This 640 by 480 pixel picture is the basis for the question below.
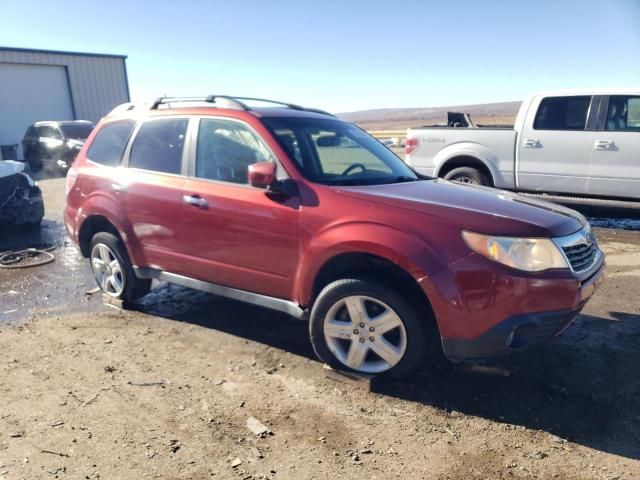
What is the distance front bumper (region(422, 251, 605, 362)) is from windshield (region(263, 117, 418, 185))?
115 cm

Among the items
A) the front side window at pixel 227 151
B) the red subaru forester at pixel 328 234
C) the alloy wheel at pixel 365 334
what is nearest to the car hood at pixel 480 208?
the red subaru forester at pixel 328 234

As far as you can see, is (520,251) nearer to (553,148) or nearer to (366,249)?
(366,249)

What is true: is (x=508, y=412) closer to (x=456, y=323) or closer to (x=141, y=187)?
(x=456, y=323)

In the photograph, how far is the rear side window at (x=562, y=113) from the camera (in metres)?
7.80

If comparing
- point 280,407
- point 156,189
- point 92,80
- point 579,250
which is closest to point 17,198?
point 156,189

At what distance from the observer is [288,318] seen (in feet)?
15.2

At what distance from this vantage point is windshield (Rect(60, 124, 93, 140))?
52.5 feet

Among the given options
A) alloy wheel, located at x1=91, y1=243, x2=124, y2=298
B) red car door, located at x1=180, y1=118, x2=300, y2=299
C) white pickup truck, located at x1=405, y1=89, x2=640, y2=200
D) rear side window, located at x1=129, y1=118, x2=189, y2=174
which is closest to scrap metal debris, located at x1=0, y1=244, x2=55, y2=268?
alloy wheel, located at x1=91, y1=243, x2=124, y2=298

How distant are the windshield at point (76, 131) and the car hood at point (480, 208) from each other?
14.8 metres

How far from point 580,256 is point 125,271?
3.73 metres

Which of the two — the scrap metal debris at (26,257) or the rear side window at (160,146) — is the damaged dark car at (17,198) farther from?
the rear side window at (160,146)

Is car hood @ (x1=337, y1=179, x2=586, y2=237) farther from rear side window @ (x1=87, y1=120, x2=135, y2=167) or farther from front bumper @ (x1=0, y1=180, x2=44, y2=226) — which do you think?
front bumper @ (x1=0, y1=180, x2=44, y2=226)

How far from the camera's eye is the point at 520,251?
9.80ft

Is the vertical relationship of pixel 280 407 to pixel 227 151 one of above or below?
below
